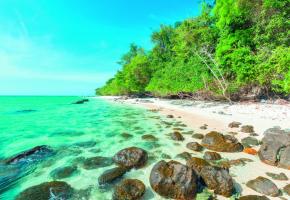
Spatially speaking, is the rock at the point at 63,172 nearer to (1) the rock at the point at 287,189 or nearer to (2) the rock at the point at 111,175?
(2) the rock at the point at 111,175

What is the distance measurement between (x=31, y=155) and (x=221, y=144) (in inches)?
319

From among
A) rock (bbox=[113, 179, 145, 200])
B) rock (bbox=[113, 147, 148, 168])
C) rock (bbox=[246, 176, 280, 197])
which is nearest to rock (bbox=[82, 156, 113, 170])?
rock (bbox=[113, 147, 148, 168])

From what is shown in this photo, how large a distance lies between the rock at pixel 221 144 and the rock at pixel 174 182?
3.52m

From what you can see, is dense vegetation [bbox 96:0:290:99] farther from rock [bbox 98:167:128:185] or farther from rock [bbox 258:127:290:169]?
rock [bbox 98:167:128:185]

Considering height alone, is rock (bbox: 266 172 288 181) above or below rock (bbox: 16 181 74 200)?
above

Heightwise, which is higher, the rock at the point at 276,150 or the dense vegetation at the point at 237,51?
the dense vegetation at the point at 237,51

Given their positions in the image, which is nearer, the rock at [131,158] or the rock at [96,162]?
the rock at [131,158]

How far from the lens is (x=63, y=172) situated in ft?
20.6

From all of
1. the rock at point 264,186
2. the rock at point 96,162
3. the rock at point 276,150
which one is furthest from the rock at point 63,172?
the rock at point 276,150

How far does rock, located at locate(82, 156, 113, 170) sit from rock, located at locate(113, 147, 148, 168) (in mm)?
355

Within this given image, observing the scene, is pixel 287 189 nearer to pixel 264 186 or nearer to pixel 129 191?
pixel 264 186

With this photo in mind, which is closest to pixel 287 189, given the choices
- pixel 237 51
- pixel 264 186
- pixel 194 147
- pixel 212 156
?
pixel 264 186

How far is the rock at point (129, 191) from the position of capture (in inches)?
179

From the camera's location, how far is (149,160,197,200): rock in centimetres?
455
